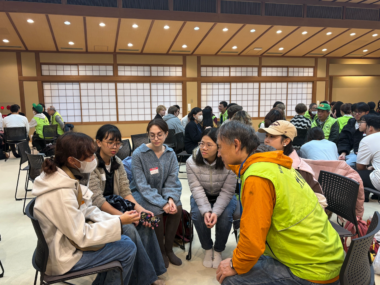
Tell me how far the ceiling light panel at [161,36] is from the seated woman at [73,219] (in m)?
6.59

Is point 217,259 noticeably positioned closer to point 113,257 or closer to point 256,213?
point 113,257

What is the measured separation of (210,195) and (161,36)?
685cm

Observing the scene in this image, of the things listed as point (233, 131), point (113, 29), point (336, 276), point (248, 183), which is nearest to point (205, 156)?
point (233, 131)

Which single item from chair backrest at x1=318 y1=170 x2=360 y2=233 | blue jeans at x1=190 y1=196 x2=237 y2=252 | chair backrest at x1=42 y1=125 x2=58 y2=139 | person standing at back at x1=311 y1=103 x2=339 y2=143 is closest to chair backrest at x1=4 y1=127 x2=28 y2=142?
chair backrest at x1=42 y1=125 x2=58 y2=139

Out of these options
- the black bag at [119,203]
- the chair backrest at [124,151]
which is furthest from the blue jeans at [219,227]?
the chair backrest at [124,151]

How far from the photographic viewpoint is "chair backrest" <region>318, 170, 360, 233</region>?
1855 millimetres

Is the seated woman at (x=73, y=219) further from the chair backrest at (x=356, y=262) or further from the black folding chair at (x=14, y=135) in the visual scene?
the black folding chair at (x=14, y=135)

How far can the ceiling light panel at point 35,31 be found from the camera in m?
6.38

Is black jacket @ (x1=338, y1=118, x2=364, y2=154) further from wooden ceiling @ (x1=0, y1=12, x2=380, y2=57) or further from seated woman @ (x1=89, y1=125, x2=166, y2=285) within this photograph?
wooden ceiling @ (x1=0, y1=12, x2=380, y2=57)

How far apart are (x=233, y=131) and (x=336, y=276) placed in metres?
0.76

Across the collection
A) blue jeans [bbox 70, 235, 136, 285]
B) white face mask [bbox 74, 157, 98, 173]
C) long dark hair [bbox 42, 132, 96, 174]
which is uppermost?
long dark hair [bbox 42, 132, 96, 174]

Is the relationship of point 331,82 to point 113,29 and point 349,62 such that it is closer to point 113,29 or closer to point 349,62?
point 349,62

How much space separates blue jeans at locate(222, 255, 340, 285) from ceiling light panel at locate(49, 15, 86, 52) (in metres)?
7.15

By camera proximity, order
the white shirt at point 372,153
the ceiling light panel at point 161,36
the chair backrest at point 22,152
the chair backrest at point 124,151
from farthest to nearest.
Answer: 1. the ceiling light panel at point 161,36
2. the chair backrest at point 124,151
3. the chair backrest at point 22,152
4. the white shirt at point 372,153
